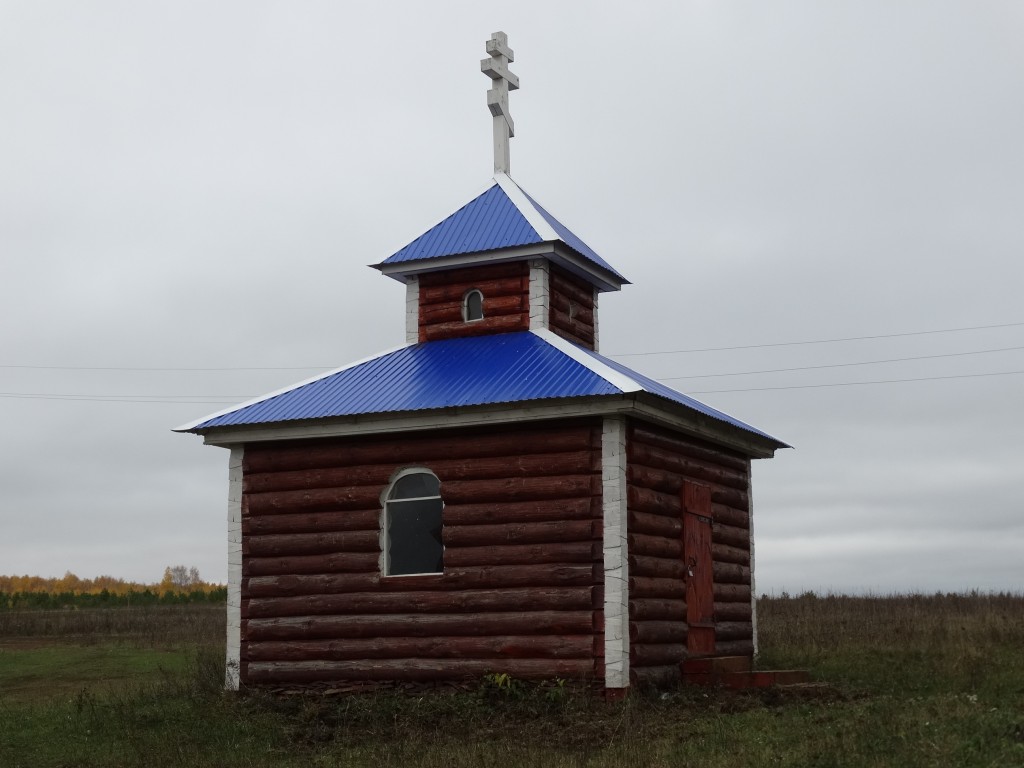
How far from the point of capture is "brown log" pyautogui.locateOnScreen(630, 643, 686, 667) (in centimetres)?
1681

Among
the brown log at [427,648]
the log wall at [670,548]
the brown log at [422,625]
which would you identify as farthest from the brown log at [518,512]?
the brown log at [427,648]

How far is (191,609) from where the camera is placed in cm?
4788

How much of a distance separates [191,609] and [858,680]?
3387 cm

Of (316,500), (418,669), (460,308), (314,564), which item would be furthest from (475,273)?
(418,669)

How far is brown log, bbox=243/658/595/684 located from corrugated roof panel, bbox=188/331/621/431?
3.46 meters

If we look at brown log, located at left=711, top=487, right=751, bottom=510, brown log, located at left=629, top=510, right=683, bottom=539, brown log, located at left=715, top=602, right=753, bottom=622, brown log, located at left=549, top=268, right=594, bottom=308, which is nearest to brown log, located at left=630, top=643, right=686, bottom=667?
brown log, located at left=629, top=510, right=683, bottom=539

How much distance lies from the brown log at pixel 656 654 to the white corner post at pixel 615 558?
14.1 inches

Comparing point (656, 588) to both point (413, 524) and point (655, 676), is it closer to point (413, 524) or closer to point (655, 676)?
point (655, 676)

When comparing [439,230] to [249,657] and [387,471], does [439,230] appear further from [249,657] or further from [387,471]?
[249,657]

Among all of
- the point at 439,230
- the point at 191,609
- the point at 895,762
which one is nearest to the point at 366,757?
the point at 895,762

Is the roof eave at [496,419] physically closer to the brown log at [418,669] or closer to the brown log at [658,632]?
the brown log at [658,632]

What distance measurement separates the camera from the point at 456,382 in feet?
60.3

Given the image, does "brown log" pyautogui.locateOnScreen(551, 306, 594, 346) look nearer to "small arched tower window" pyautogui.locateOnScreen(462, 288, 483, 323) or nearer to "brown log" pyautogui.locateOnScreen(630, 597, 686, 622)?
"small arched tower window" pyautogui.locateOnScreen(462, 288, 483, 323)

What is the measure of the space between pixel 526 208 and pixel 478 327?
2322mm
